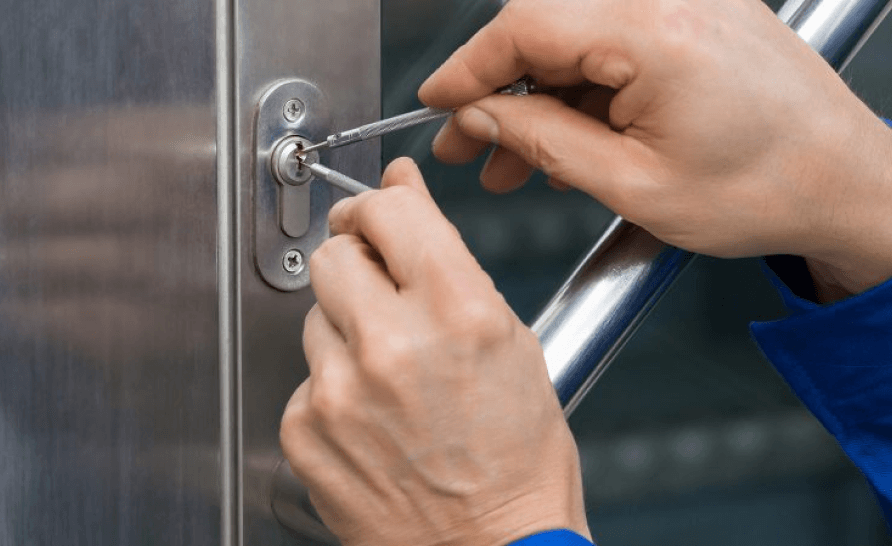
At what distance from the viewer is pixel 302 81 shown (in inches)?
20.4

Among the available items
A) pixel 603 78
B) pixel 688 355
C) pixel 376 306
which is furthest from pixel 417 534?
pixel 688 355

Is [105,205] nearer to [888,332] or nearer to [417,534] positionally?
[417,534]

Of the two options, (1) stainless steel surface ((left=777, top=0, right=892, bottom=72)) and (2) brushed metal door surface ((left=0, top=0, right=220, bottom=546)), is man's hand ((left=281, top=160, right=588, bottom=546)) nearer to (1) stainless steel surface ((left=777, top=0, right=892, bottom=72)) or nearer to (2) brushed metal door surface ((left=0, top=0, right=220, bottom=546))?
(2) brushed metal door surface ((left=0, top=0, right=220, bottom=546))

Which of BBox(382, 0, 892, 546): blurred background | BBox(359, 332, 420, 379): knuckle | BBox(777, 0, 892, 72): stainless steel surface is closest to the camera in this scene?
BBox(359, 332, 420, 379): knuckle

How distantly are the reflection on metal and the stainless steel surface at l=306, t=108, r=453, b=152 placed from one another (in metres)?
0.10

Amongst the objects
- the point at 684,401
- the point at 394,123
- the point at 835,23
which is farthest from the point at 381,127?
the point at 684,401

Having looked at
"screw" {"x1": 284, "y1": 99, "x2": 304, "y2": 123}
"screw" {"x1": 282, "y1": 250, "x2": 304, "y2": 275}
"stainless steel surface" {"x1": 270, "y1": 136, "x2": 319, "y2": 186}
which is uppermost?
"screw" {"x1": 284, "y1": 99, "x2": 304, "y2": 123}

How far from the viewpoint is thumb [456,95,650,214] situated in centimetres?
49

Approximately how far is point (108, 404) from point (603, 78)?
0.90 ft

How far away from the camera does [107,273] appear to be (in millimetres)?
502

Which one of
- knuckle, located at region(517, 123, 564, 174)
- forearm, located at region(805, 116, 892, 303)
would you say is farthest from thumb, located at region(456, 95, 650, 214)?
forearm, located at region(805, 116, 892, 303)

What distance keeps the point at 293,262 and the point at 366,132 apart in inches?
3.1

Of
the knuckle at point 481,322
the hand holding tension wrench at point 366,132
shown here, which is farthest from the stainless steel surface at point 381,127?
the knuckle at point 481,322

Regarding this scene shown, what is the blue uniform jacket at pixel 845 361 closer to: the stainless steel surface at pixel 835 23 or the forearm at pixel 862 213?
the forearm at pixel 862 213
